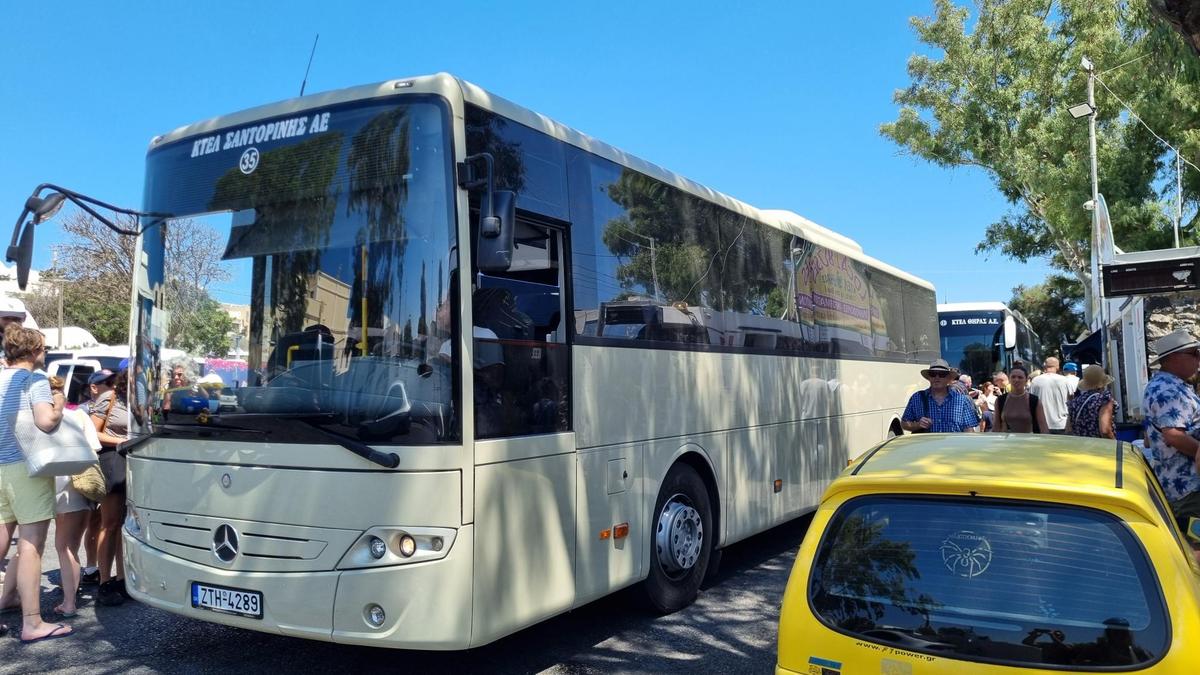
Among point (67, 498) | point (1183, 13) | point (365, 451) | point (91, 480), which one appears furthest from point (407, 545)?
point (1183, 13)

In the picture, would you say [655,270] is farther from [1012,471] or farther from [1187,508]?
[1187,508]

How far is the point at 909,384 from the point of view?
12.7 metres

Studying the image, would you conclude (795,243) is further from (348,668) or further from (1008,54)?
(1008,54)

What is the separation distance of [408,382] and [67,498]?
3.60m

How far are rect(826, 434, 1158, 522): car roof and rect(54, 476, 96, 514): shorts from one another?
5.58 meters

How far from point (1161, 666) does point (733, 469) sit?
15.5 ft

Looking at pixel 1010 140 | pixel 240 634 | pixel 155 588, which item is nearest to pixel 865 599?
pixel 155 588

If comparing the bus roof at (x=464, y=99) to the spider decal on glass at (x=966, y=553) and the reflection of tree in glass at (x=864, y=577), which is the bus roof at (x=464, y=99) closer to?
the reflection of tree in glass at (x=864, y=577)

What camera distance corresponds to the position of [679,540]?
6559 millimetres

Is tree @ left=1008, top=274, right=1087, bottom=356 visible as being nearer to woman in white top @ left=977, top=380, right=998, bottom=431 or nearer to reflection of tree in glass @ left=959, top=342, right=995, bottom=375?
reflection of tree in glass @ left=959, top=342, right=995, bottom=375

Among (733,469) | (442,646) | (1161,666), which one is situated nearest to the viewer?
(1161,666)

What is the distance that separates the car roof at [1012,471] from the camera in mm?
3148

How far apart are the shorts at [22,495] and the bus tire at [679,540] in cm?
404

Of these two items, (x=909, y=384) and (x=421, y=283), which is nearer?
(x=421, y=283)
